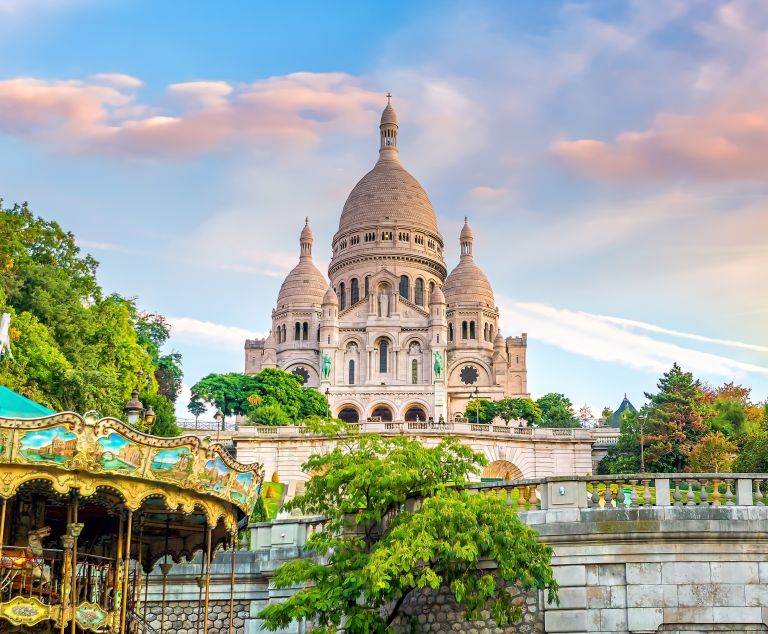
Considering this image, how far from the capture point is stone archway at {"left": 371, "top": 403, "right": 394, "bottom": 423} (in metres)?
103

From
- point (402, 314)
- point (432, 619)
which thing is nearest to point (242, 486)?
point (432, 619)

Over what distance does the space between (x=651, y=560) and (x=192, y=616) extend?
1133 cm

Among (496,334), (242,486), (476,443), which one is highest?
(496,334)

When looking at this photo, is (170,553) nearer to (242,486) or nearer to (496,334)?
(242,486)

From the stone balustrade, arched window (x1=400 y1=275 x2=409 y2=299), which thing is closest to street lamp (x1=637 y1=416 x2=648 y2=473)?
the stone balustrade

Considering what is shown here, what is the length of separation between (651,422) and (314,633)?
148 ft

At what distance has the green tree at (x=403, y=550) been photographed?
68.2 feet

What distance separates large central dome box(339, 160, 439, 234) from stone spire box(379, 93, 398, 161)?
12.2 ft

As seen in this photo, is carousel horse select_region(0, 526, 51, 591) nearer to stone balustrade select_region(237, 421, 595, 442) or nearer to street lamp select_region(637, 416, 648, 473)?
stone balustrade select_region(237, 421, 595, 442)

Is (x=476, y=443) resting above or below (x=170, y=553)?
above

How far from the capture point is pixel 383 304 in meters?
112

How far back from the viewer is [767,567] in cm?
2130

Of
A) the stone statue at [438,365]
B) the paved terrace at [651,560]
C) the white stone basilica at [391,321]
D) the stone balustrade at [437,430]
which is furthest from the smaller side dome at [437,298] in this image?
the paved terrace at [651,560]

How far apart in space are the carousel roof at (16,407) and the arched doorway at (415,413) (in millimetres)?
83043
